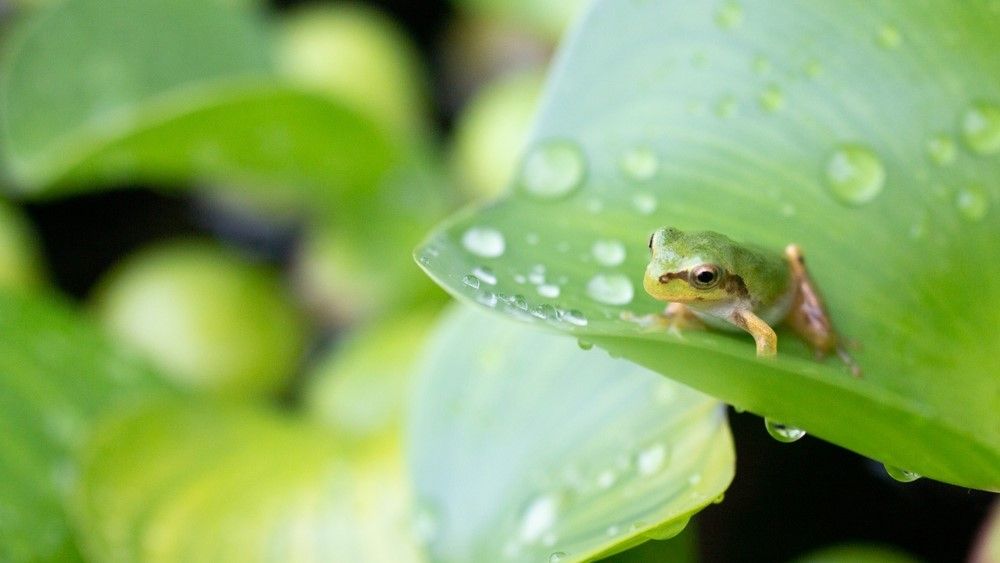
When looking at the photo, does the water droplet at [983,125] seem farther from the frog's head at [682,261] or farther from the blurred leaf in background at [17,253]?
the blurred leaf in background at [17,253]

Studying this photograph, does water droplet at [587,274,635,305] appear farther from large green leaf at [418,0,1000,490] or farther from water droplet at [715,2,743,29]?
Result: water droplet at [715,2,743,29]

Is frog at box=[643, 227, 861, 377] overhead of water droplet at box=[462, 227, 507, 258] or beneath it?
beneath

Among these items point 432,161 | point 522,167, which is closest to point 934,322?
point 522,167

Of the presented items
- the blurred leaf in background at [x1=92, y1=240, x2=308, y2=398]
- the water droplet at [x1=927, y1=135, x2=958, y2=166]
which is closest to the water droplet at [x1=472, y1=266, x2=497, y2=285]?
the water droplet at [x1=927, y1=135, x2=958, y2=166]

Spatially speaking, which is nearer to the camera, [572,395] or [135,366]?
[572,395]

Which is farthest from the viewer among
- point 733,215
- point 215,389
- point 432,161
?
point 432,161

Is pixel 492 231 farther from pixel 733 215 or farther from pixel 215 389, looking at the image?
pixel 215 389
